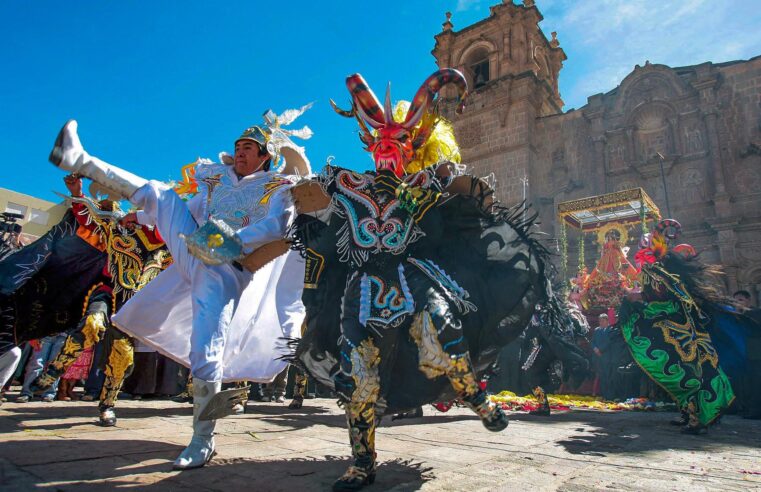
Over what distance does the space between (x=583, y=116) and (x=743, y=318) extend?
19361 mm

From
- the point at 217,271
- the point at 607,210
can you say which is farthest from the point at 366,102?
the point at 607,210

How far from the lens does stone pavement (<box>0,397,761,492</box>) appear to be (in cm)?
219

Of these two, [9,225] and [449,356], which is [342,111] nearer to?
[449,356]

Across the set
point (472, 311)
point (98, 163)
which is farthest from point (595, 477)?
point (98, 163)

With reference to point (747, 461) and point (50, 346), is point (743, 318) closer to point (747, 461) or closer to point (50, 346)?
point (747, 461)

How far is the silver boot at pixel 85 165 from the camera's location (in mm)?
2613

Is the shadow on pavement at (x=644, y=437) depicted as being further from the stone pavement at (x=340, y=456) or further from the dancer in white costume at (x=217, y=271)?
the dancer in white costume at (x=217, y=271)

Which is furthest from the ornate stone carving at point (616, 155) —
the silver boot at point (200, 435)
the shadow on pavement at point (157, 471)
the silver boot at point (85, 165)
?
the silver boot at point (200, 435)

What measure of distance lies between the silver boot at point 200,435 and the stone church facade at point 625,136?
664 inches

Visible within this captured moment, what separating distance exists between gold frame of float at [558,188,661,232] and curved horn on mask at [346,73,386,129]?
15.5m

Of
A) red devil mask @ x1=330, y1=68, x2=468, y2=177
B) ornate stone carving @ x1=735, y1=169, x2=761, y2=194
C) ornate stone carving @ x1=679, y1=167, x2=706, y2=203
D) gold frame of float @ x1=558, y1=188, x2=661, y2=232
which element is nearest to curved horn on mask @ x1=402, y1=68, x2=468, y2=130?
red devil mask @ x1=330, y1=68, x2=468, y2=177

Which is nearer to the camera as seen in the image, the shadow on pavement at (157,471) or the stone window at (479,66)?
the shadow on pavement at (157,471)

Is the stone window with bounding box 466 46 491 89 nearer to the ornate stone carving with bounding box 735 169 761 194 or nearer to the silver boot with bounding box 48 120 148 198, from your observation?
the ornate stone carving with bounding box 735 169 761 194

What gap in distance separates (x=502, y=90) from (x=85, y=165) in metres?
23.4
